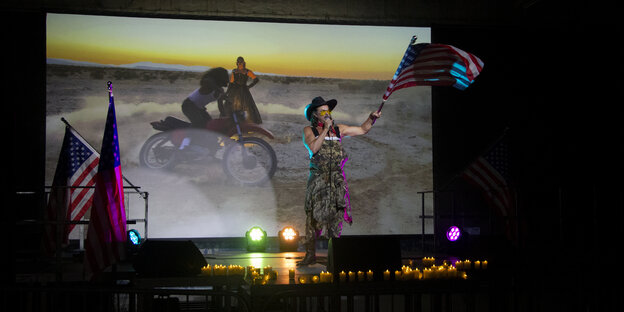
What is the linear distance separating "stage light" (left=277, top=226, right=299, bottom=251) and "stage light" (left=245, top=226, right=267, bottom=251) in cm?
30

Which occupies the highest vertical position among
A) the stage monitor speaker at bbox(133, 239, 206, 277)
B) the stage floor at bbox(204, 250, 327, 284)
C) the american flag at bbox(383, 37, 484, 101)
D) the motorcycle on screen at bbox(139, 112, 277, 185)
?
the american flag at bbox(383, 37, 484, 101)

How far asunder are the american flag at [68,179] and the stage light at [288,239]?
8.64ft

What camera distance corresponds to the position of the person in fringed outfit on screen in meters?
9.98

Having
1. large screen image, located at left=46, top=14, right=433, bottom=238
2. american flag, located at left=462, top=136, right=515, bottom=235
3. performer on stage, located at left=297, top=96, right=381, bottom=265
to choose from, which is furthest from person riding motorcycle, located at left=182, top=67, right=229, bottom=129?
american flag, located at left=462, top=136, right=515, bottom=235

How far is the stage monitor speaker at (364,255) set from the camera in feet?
16.2

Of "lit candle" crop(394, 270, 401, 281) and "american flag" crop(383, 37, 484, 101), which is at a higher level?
"american flag" crop(383, 37, 484, 101)

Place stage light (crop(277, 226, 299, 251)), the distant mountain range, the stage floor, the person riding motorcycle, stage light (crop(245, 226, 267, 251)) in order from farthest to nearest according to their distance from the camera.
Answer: the person riding motorcycle
the distant mountain range
stage light (crop(245, 226, 267, 251))
stage light (crop(277, 226, 299, 251))
the stage floor

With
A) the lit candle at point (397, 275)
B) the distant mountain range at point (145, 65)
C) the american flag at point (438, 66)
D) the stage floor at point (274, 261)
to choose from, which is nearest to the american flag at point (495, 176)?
the american flag at point (438, 66)

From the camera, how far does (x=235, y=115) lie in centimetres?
996

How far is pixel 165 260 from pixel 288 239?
4.11 m

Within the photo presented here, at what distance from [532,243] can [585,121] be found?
2.34 metres

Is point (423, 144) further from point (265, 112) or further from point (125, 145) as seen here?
point (125, 145)

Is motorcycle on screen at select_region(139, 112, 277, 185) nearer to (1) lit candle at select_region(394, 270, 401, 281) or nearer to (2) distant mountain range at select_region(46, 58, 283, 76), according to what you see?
(2) distant mountain range at select_region(46, 58, 283, 76)

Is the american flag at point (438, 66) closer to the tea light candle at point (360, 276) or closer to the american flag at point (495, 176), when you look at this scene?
the american flag at point (495, 176)
